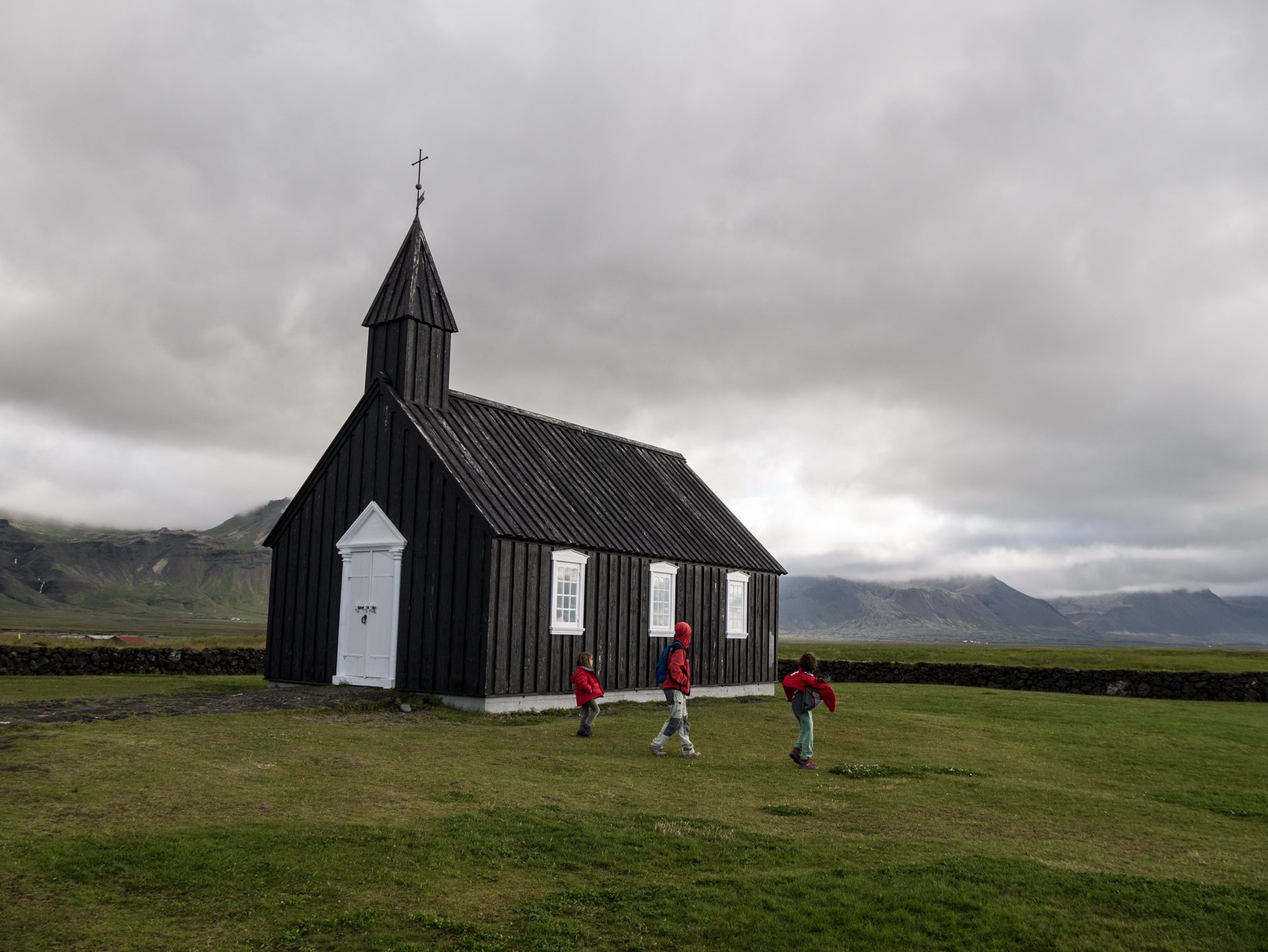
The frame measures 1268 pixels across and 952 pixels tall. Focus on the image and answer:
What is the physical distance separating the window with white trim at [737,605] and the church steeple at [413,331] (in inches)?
421

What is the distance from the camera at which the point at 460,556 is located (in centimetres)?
1992

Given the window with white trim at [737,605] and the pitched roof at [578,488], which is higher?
the pitched roof at [578,488]

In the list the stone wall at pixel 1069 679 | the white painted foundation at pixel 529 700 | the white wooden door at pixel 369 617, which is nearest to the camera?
the white painted foundation at pixel 529 700

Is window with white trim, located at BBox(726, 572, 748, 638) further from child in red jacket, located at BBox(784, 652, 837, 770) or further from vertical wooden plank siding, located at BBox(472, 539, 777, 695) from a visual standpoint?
child in red jacket, located at BBox(784, 652, 837, 770)

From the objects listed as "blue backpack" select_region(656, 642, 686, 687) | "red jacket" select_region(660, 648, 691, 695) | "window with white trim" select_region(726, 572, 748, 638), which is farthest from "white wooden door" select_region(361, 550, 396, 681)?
"window with white trim" select_region(726, 572, 748, 638)

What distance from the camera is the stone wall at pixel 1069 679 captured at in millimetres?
33188

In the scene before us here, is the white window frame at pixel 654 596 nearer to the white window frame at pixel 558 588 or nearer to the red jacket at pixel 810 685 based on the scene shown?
the white window frame at pixel 558 588

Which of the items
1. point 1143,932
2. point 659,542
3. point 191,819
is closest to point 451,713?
point 659,542

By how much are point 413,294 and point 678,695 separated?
43.4 ft

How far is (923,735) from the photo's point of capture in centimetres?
1852

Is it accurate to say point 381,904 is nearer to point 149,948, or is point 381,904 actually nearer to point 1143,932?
point 149,948

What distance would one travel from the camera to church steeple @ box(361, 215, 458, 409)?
73.7 ft

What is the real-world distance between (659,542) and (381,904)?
1866 cm

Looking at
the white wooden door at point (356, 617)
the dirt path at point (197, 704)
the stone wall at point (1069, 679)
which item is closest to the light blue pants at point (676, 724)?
the dirt path at point (197, 704)
